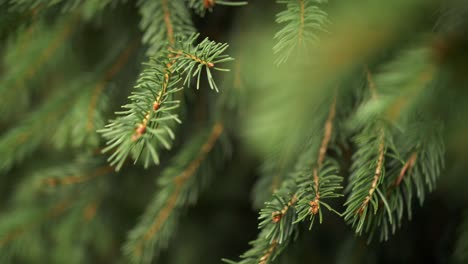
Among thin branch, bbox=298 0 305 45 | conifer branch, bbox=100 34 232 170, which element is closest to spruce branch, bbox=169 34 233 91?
conifer branch, bbox=100 34 232 170

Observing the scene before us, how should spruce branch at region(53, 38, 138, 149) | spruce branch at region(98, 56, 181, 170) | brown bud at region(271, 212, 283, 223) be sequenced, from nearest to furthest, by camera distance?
1. spruce branch at region(98, 56, 181, 170)
2. brown bud at region(271, 212, 283, 223)
3. spruce branch at region(53, 38, 138, 149)

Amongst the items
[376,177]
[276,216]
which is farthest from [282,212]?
[376,177]

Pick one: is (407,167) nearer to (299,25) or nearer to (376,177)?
(376,177)

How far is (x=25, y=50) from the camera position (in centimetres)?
87

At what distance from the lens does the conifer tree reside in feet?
1.88

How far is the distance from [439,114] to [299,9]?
0.25 metres

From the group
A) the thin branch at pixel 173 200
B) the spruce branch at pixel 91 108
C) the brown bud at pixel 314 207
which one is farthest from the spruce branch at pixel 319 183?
the spruce branch at pixel 91 108

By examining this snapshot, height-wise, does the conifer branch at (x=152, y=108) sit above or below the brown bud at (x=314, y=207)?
above

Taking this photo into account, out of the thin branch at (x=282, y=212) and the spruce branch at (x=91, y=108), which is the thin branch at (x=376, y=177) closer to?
the thin branch at (x=282, y=212)

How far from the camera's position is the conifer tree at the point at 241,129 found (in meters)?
0.57

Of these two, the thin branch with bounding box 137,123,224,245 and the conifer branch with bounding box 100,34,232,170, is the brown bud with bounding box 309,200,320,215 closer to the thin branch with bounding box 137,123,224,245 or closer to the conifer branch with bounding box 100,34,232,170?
the conifer branch with bounding box 100,34,232,170

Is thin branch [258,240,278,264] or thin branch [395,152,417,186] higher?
thin branch [258,240,278,264]

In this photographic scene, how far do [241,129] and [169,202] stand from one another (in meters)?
0.22

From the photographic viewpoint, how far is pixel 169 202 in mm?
837
